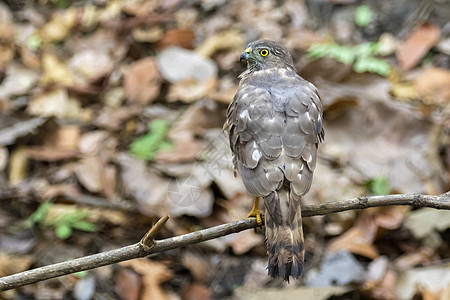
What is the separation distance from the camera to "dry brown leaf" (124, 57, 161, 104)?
727cm

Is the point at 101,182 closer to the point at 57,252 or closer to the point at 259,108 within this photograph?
the point at 57,252

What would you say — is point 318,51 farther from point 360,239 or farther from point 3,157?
point 3,157

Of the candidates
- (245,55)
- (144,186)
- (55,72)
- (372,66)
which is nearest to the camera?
(245,55)

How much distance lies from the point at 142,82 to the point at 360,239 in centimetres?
327

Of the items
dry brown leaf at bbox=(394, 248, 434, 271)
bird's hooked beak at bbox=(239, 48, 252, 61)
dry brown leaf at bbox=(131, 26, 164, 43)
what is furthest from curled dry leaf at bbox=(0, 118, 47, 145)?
dry brown leaf at bbox=(394, 248, 434, 271)

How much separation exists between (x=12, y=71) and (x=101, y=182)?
2831 millimetres

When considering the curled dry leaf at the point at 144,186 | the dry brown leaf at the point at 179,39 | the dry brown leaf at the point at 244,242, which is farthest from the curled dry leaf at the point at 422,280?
the dry brown leaf at the point at 179,39

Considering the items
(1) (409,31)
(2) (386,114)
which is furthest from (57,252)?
(1) (409,31)

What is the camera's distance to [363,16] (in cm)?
815

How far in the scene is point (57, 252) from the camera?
556cm

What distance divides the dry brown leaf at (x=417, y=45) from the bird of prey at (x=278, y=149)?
134 inches

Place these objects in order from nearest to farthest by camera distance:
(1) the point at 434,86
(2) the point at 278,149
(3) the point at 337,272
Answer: (2) the point at 278,149
(3) the point at 337,272
(1) the point at 434,86

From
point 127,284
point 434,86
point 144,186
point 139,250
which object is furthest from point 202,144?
point 139,250

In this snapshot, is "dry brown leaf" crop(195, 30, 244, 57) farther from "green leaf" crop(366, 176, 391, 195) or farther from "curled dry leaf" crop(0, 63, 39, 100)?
"green leaf" crop(366, 176, 391, 195)
